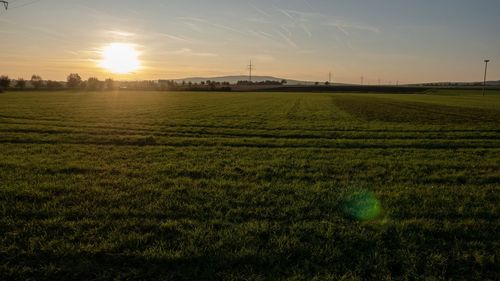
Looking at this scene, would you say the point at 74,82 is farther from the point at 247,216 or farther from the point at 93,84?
the point at 247,216

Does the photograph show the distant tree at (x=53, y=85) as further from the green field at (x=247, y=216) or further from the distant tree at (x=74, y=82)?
the green field at (x=247, y=216)

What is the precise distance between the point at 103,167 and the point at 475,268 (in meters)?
10.4

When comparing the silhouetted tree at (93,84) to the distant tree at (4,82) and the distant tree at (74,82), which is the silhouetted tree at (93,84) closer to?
the distant tree at (74,82)

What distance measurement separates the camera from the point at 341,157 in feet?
45.9

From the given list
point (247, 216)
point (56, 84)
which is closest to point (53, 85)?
point (56, 84)

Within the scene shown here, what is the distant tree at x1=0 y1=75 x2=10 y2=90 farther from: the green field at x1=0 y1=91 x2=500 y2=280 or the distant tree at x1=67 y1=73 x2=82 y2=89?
the green field at x1=0 y1=91 x2=500 y2=280

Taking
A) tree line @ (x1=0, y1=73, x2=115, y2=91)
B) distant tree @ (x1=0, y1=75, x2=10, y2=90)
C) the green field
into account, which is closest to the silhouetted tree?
tree line @ (x1=0, y1=73, x2=115, y2=91)

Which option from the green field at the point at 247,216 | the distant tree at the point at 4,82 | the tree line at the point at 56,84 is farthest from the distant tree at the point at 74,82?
the green field at the point at 247,216

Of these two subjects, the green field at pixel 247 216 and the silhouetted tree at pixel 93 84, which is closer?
the green field at pixel 247 216

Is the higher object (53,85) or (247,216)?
(53,85)

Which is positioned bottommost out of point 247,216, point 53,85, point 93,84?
point 247,216

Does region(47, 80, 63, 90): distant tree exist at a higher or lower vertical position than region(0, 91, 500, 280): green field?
higher

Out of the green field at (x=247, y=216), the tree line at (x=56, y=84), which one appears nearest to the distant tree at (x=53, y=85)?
the tree line at (x=56, y=84)

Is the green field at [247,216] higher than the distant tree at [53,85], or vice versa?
the distant tree at [53,85]
